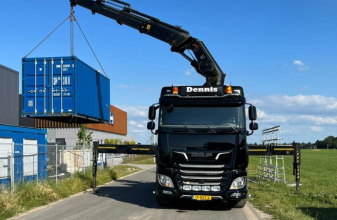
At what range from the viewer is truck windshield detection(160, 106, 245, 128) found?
10.2 meters

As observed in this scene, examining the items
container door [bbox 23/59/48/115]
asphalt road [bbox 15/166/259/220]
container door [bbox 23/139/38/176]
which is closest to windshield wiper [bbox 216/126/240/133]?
asphalt road [bbox 15/166/259/220]

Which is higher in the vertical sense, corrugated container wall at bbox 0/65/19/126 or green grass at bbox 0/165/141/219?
corrugated container wall at bbox 0/65/19/126

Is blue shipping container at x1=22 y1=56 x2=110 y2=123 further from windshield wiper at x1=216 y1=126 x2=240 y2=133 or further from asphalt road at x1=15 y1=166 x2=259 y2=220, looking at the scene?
windshield wiper at x1=216 y1=126 x2=240 y2=133

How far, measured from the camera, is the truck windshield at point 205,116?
1019 centimetres

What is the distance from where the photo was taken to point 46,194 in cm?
1193

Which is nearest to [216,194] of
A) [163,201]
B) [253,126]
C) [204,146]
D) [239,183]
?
[239,183]

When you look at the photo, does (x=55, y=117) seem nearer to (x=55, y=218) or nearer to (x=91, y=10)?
(x=91, y=10)

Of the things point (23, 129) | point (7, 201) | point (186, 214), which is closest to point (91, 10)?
point (23, 129)

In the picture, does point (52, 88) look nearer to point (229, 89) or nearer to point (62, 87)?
point (62, 87)

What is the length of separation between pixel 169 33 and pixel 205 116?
6462mm

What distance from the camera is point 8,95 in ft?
81.2

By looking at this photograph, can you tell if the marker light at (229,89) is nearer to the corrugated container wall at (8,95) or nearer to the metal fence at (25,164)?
the metal fence at (25,164)

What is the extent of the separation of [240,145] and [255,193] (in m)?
4.96

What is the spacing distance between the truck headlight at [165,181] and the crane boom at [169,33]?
216 inches
